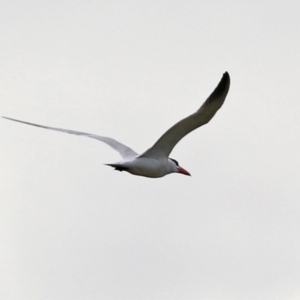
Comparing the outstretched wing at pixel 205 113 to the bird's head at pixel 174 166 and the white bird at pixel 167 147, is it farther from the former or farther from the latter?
the bird's head at pixel 174 166

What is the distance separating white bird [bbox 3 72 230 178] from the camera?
63.2 ft

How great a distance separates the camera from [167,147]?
20.4 meters

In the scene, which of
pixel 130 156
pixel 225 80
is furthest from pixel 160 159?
pixel 225 80

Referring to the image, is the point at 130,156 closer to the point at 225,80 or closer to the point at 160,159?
the point at 160,159

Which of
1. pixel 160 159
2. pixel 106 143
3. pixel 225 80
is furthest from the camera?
pixel 106 143

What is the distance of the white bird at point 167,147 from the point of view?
63.2 feet

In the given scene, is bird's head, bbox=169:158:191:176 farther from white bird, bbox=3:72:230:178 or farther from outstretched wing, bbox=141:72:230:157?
outstretched wing, bbox=141:72:230:157

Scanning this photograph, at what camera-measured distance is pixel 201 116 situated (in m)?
19.3

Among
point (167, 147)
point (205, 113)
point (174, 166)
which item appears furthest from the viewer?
point (174, 166)

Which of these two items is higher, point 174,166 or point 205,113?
point 205,113

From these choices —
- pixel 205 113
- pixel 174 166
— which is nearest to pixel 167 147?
pixel 174 166

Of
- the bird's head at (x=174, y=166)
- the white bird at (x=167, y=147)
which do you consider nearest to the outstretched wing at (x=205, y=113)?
the white bird at (x=167, y=147)

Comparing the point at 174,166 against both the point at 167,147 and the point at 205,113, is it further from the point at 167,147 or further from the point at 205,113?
the point at 205,113

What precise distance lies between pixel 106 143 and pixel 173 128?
295cm
